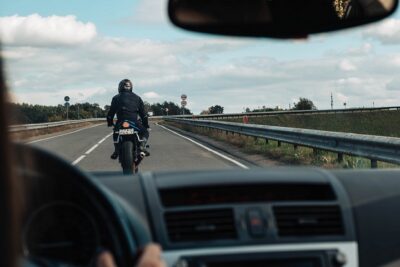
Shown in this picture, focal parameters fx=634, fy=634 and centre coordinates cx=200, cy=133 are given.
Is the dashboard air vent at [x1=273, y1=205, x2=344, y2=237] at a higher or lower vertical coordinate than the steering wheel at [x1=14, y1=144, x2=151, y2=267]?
lower

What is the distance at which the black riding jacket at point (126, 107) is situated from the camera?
11.7 metres

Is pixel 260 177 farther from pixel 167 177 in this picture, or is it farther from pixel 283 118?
pixel 283 118

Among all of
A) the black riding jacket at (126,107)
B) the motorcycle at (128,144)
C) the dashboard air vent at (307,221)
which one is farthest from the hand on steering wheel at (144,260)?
the black riding jacket at (126,107)

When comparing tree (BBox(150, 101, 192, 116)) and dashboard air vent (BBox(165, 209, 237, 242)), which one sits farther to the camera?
tree (BBox(150, 101, 192, 116))

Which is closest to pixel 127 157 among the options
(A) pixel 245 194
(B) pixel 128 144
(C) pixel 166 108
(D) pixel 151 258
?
(B) pixel 128 144

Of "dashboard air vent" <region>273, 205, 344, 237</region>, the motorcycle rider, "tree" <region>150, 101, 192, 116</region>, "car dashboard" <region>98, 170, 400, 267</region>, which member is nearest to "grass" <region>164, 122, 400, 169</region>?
the motorcycle rider

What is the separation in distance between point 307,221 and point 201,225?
1.47ft

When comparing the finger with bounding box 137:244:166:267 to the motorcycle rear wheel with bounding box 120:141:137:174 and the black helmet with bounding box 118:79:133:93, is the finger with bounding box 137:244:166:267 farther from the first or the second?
the black helmet with bounding box 118:79:133:93

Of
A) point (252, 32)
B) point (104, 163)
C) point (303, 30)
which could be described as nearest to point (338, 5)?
point (303, 30)

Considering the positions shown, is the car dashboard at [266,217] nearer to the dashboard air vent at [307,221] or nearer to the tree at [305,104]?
the dashboard air vent at [307,221]

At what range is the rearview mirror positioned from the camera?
2.54 m

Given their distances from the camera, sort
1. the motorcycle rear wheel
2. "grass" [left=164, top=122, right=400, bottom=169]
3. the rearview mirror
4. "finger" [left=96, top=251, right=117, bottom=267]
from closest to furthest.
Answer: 1. "finger" [left=96, top=251, right=117, bottom=267]
2. the rearview mirror
3. the motorcycle rear wheel
4. "grass" [left=164, top=122, right=400, bottom=169]

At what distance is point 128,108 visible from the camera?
11.8 m

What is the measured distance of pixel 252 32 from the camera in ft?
9.04
